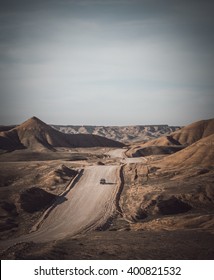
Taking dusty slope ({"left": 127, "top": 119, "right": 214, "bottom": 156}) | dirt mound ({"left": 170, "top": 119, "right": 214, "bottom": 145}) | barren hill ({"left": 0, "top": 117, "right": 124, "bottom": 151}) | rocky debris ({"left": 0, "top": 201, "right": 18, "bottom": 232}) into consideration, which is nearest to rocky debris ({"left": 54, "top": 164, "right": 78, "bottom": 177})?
rocky debris ({"left": 0, "top": 201, "right": 18, "bottom": 232})

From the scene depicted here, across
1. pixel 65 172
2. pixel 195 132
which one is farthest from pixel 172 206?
pixel 195 132

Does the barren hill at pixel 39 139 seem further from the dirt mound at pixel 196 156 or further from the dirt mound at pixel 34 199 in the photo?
the dirt mound at pixel 34 199

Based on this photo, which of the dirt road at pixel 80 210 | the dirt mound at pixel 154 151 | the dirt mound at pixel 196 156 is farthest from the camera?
the dirt mound at pixel 154 151

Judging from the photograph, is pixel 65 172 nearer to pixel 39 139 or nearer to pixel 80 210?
pixel 80 210

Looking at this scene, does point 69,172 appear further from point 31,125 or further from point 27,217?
point 31,125

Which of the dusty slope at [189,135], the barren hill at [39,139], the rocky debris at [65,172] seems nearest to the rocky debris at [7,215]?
the rocky debris at [65,172]
